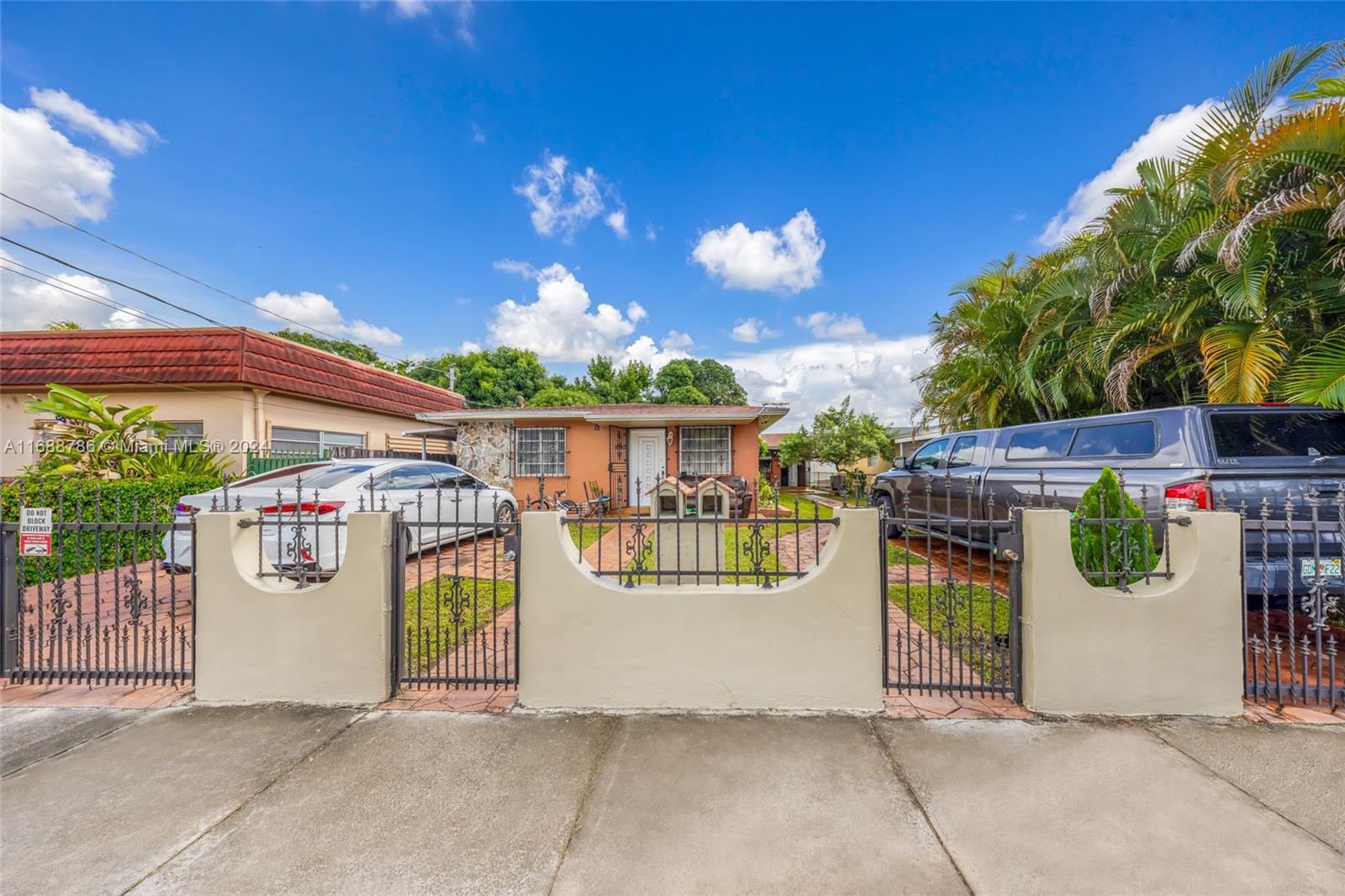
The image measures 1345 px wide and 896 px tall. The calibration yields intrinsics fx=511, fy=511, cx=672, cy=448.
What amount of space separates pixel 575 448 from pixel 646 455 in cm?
Result: 195

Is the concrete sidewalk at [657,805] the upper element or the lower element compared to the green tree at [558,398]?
lower

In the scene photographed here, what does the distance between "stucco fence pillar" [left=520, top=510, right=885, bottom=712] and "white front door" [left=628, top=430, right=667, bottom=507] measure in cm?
1052

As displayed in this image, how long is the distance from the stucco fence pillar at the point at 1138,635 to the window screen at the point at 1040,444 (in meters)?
2.84

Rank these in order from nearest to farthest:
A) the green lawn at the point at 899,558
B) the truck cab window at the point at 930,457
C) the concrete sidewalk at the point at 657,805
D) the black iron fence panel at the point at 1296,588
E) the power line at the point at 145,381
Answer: the concrete sidewalk at the point at 657,805 → the black iron fence panel at the point at 1296,588 → the green lawn at the point at 899,558 → the truck cab window at the point at 930,457 → the power line at the point at 145,381

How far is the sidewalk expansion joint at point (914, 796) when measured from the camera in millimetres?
1938

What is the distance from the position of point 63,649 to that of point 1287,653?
9.82 meters

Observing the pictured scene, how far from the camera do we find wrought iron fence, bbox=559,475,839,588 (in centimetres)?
325

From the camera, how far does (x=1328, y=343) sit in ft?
15.8

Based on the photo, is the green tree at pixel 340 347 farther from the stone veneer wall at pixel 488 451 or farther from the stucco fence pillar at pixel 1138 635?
the stucco fence pillar at pixel 1138 635

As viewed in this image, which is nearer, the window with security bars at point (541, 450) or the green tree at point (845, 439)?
the window with security bars at point (541, 450)

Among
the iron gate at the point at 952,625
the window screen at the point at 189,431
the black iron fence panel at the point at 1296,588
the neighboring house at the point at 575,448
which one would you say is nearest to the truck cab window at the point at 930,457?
the iron gate at the point at 952,625

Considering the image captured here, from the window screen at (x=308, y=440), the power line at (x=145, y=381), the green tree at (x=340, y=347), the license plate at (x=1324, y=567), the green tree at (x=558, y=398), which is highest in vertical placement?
the green tree at (x=340, y=347)

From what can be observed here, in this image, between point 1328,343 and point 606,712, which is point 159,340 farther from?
point 1328,343

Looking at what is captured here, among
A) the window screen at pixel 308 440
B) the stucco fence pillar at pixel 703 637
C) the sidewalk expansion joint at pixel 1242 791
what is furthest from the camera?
the window screen at pixel 308 440
